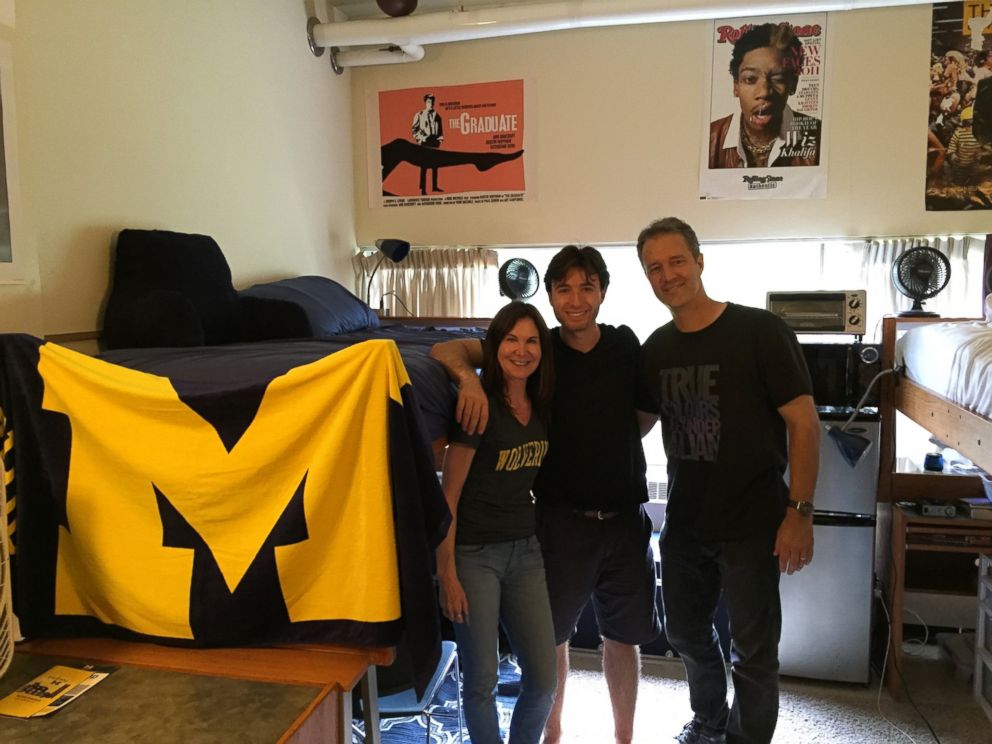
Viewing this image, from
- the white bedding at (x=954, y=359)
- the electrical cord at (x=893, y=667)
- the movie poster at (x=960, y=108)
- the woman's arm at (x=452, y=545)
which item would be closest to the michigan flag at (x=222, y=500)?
the woman's arm at (x=452, y=545)

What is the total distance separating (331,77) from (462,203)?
941 mm

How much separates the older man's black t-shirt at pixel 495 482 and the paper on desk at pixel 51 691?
791 mm

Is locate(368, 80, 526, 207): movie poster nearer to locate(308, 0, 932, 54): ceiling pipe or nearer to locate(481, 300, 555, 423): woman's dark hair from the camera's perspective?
locate(308, 0, 932, 54): ceiling pipe

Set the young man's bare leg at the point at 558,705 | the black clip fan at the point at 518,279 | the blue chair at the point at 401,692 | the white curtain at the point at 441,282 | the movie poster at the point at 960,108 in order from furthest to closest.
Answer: the white curtain at the point at 441,282 → the black clip fan at the point at 518,279 → the movie poster at the point at 960,108 → the young man's bare leg at the point at 558,705 → the blue chair at the point at 401,692

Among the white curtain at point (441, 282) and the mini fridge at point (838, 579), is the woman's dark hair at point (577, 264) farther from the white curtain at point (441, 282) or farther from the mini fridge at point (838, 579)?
the white curtain at point (441, 282)

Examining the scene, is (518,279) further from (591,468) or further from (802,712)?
(802,712)

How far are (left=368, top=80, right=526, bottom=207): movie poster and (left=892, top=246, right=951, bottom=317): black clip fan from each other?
183 centimetres

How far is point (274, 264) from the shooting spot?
3309 mm

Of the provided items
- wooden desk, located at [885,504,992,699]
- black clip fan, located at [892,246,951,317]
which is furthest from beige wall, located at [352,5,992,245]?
wooden desk, located at [885,504,992,699]

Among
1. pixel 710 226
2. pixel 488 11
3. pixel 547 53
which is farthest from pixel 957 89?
pixel 488 11

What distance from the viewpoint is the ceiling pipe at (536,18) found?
310 cm

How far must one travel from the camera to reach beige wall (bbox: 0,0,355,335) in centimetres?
209

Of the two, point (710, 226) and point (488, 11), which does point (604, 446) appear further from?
point (488, 11)

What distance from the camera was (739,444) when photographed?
1835mm
